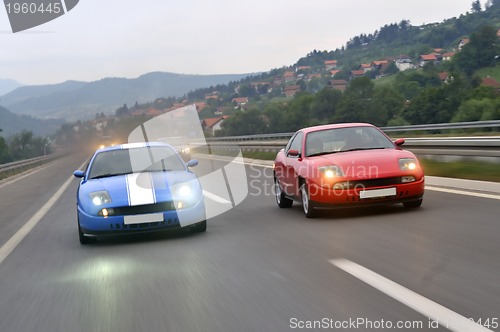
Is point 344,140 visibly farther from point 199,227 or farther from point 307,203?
point 199,227

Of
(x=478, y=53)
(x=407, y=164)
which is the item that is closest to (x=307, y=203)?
(x=407, y=164)

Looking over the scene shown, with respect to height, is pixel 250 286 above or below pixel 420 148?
above

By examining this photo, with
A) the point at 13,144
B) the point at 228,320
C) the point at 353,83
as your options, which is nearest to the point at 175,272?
the point at 228,320

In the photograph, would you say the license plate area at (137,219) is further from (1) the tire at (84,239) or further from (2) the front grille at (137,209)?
(1) the tire at (84,239)

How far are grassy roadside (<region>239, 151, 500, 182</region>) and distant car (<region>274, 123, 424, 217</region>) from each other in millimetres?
4073

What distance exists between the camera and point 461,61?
13912 cm

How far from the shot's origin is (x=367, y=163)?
10047 mm

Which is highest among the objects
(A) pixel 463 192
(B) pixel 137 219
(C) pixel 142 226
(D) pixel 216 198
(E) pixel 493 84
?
(B) pixel 137 219

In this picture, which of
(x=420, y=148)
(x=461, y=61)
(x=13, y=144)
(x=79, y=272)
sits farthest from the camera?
(x=13, y=144)

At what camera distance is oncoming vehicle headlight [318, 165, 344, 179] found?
395 inches

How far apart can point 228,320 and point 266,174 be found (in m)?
17.4

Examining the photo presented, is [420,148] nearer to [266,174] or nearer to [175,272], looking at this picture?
[266,174]

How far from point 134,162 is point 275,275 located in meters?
4.78

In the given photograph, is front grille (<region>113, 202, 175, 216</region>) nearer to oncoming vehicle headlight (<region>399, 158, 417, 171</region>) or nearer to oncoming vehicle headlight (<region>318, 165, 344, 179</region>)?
oncoming vehicle headlight (<region>318, 165, 344, 179</region>)
